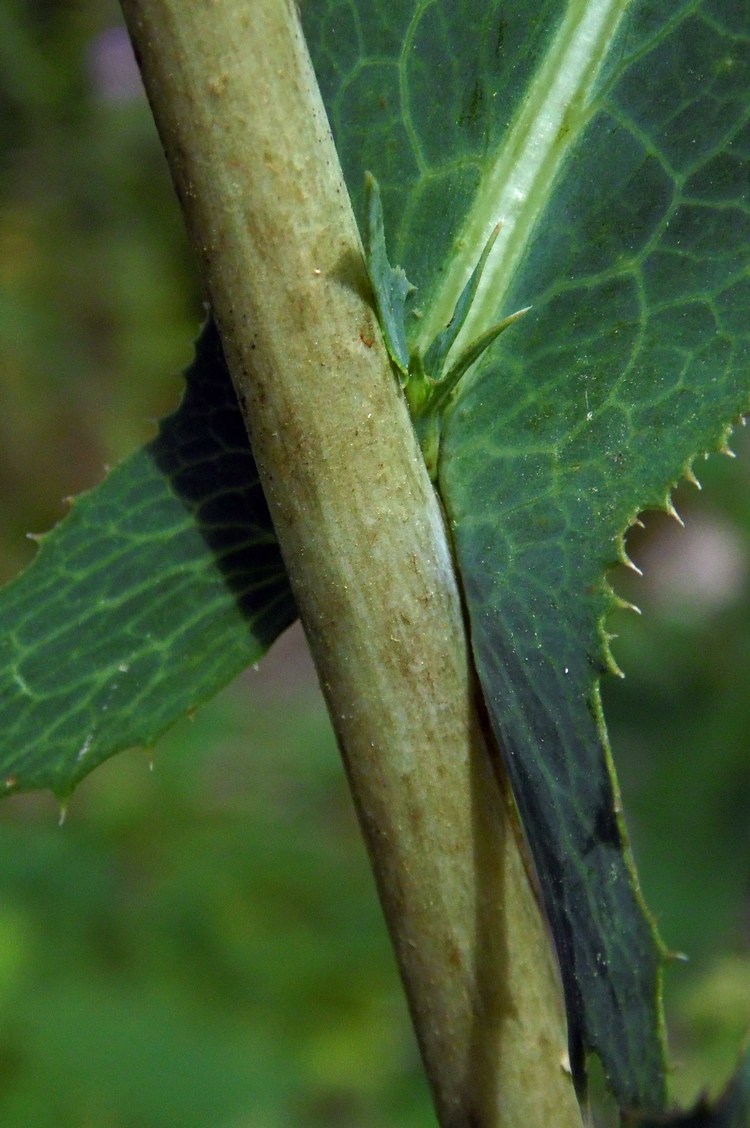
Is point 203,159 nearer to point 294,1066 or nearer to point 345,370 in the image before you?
point 345,370

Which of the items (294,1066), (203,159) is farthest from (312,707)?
(203,159)

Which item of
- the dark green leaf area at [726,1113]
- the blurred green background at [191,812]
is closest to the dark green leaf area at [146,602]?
the dark green leaf area at [726,1113]

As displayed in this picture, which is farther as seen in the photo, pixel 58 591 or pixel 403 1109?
pixel 403 1109

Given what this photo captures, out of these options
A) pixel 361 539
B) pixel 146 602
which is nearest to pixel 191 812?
pixel 146 602

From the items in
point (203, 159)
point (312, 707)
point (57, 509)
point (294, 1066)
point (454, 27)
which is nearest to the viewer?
point (203, 159)

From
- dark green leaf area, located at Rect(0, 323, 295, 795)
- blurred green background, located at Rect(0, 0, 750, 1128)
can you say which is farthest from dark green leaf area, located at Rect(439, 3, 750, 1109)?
blurred green background, located at Rect(0, 0, 750, 1128)

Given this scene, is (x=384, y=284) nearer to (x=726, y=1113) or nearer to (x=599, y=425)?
(x=599, y=425)
